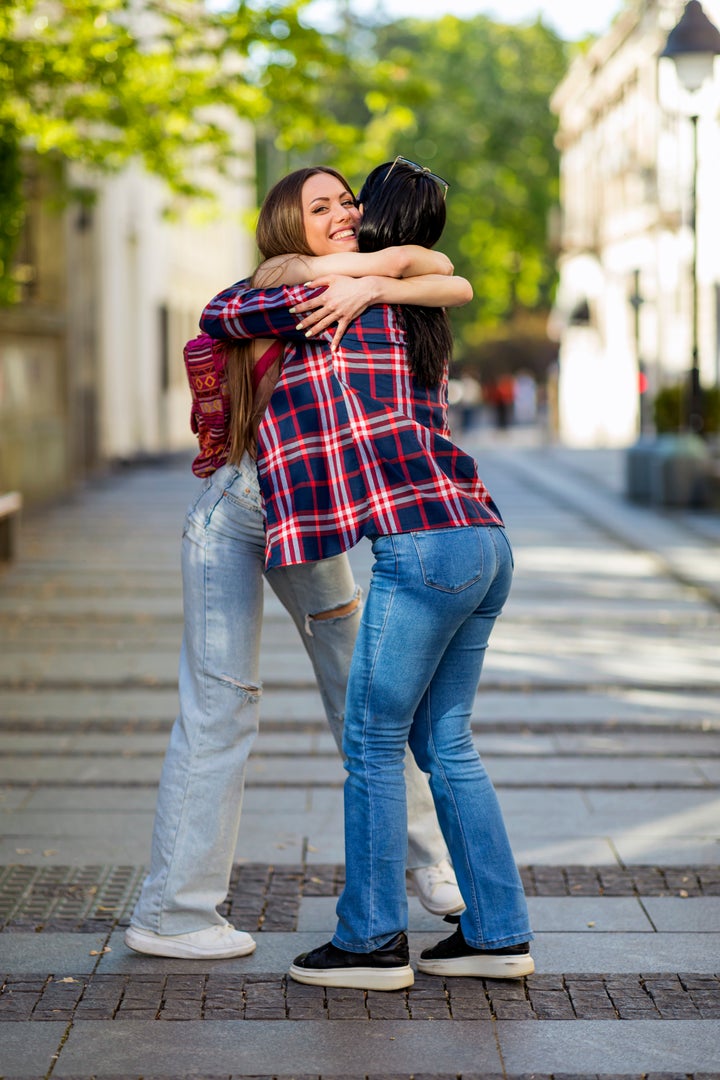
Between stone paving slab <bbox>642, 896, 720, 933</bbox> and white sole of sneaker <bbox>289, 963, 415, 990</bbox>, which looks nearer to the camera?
white sole of sneaker <bbox>289, 963, 415, 990</bbox>

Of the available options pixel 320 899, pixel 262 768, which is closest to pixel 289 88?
pixel 262 768

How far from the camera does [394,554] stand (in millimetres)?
3777


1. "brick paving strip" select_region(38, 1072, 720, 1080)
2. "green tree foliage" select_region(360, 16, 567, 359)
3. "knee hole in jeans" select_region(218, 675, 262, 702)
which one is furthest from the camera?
"green tree foliage" select_region(360, 16, 567, 359)

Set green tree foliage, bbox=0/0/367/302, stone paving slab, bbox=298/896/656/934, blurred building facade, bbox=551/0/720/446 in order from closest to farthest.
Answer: stone paving slab, bbox=298/896/656/934 → green tree foliage, bbox=0/0/367/302 → blurred building facade, bbox=551/0/720/446

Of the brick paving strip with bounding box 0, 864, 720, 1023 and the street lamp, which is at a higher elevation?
the street lamp

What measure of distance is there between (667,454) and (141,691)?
979cm

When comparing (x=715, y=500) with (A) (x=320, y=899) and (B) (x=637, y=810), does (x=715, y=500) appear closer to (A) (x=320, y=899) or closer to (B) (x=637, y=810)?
(B) (x=637, y=810)

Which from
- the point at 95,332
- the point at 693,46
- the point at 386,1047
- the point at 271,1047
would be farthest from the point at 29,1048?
the point at 95,332

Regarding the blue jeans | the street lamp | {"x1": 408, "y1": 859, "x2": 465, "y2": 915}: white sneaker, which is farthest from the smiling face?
the street lamp

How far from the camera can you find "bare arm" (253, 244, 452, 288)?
384 cm

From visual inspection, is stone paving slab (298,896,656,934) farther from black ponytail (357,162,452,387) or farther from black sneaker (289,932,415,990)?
black ponytail (357,162,452,387)

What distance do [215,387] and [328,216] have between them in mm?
462

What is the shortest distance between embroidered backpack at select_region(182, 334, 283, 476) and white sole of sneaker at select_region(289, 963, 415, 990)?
3.91 ft

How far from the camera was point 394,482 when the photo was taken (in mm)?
3785
